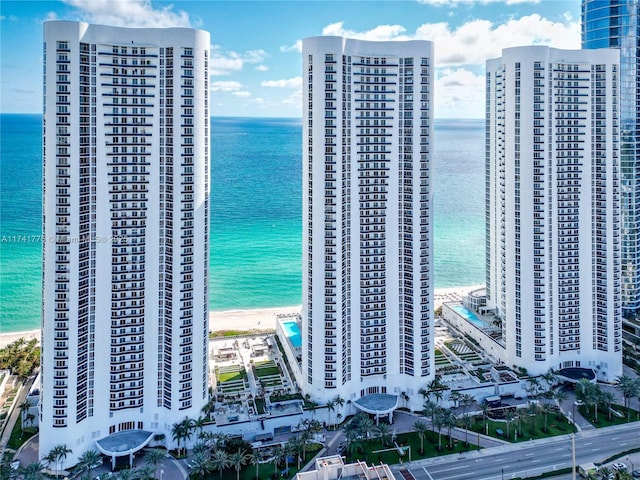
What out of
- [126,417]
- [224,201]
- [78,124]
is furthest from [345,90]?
[224,201]

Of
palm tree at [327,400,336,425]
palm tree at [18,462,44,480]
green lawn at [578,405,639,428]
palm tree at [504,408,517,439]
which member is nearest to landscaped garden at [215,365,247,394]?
palm tree at [327,400,336,425]

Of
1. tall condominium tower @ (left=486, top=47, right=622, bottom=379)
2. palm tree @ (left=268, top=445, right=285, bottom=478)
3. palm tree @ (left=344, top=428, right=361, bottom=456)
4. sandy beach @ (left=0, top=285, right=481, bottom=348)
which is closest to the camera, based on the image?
palm tree @ (left=268, top=445, right=285, bottom=478)

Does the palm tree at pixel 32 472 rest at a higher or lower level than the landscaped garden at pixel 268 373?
lower

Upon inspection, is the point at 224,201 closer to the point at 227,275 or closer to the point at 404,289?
the point at 227,275

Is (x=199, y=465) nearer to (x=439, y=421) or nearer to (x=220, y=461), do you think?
(x=220, y=461)

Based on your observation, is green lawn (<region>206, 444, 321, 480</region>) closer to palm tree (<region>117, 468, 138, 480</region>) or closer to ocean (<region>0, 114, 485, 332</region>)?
palm tree (<region>117, 468, 138, 480</region>)

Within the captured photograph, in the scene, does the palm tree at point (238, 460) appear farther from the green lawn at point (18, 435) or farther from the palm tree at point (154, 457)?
the green lawn at point (18, 435)

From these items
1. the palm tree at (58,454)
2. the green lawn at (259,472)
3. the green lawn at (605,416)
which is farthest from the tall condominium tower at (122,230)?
A: the green lawn at (605,416)
